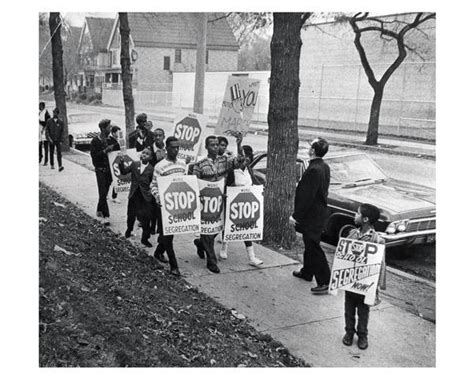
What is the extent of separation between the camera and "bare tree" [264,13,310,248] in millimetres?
8172

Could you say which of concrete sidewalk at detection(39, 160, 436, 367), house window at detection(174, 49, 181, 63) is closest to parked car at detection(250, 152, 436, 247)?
concrete sidewalk at detection(39, 160, 436, 367)

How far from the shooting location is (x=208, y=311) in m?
6.27

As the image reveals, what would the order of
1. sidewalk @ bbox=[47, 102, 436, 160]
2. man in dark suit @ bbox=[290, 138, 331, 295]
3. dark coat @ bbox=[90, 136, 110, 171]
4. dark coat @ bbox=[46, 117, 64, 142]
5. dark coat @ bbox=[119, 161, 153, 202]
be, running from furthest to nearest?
1. sidewalk @ bbox=[47, 102, 436, 160]
2. dark coat @ bbox=[46, 117, 64, 142]
3. dark coat @ bbox=[90, 136, 110, 171]
4. dark coat @ bbox=[119, 161, 153, 202]
5. man in dark suit @ bbox=[290, 138, 331, 295]

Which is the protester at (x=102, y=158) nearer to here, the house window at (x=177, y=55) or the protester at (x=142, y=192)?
the protester at (x=142, y=192)

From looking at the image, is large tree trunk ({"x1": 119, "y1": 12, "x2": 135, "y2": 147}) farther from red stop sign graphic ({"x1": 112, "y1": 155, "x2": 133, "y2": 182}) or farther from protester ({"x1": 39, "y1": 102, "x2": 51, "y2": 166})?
red stop sign graphic ({"x1": 112, "y1": 155, "x2": 133, "y2": 182})

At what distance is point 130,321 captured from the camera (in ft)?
18.9

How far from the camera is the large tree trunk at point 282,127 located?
26.8 feet

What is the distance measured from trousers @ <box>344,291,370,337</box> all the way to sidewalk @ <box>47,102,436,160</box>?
7.63 metres

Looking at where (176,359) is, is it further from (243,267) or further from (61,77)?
(61,77)

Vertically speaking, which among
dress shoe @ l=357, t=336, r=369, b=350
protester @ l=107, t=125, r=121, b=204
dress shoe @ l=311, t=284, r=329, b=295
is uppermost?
protester @ l=107, t=125, r=121, b=204

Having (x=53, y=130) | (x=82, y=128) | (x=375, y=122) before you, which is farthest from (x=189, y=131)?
(x=375, y=122)

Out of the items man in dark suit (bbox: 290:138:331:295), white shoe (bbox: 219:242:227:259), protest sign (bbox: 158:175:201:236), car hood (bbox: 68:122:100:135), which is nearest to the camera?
man in dark suit (bbox: 290:138:331:295)

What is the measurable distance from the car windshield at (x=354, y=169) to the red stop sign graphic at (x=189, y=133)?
7.61 feet

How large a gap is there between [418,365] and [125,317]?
8.86ft
